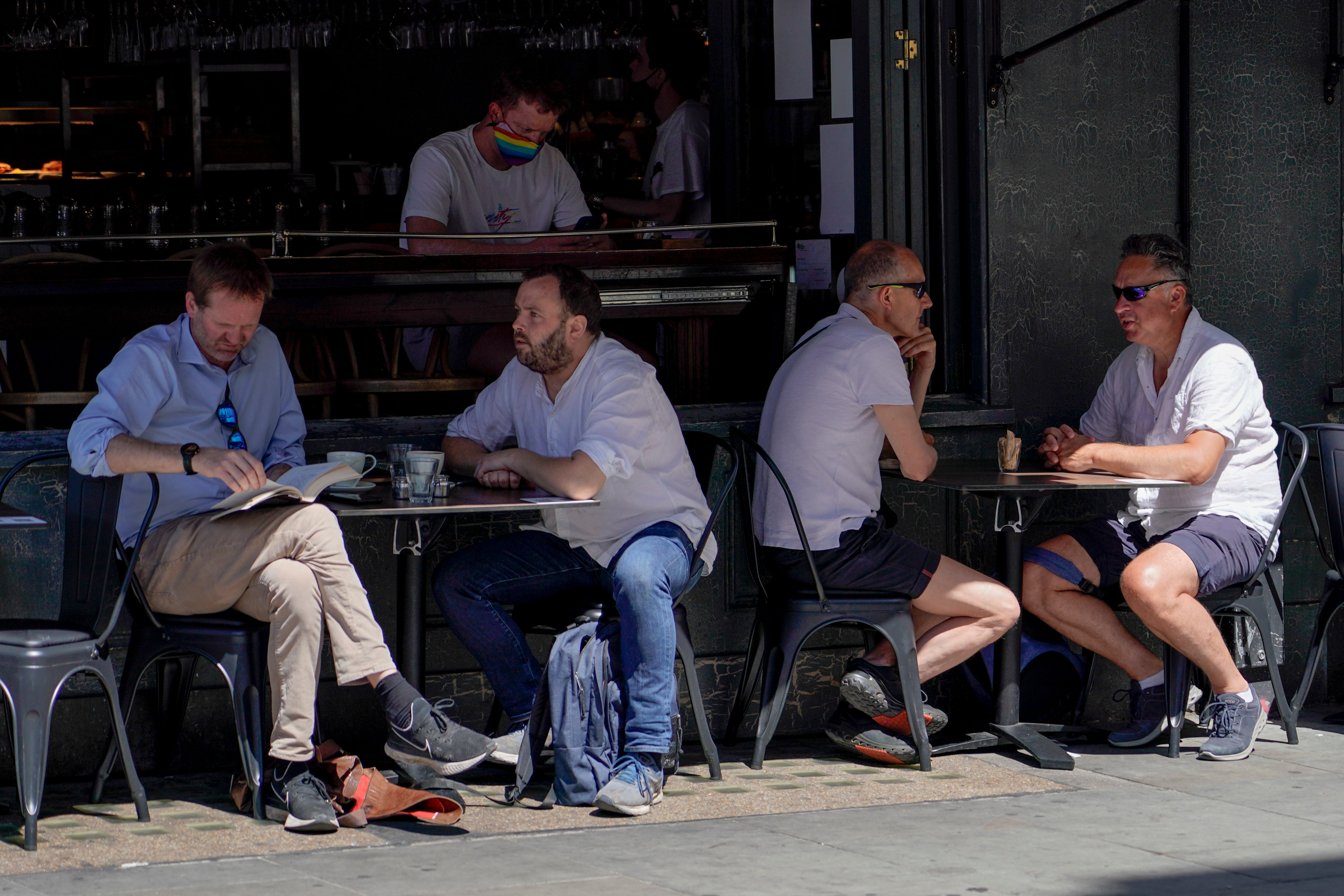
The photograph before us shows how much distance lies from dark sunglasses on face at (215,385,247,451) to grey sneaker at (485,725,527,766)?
106 cm

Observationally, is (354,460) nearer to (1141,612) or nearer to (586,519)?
(586,519)

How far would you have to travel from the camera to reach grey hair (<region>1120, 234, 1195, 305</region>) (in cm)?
525

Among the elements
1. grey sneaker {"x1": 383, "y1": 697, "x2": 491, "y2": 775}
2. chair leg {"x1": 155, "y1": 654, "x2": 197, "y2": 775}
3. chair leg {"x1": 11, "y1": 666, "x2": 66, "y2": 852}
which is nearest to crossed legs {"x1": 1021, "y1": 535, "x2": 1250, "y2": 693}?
grey sneaker {"x1": 383, "y1": 697, "x2": 491, "y2": 775}

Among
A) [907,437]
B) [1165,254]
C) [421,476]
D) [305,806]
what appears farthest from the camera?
[1165,254]

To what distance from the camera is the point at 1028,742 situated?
5.06 metres

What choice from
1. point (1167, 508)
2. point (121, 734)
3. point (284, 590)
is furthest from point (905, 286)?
point (121, 734)

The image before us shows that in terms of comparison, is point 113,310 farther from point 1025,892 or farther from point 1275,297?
point 1275,297

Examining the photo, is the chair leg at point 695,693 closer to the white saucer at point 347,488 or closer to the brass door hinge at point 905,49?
the white saucer at point 347,488

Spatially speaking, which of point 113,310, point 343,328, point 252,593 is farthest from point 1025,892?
point 113,310

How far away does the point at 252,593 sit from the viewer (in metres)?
4.31

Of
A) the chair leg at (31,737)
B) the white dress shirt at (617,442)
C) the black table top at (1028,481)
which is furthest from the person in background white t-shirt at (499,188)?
the chair leg at (31,737)

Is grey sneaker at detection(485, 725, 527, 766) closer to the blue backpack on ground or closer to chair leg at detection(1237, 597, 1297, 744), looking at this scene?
the blue backpack on ground

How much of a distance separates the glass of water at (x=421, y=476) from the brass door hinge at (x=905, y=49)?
2320 mm

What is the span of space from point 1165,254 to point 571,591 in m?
2.10
